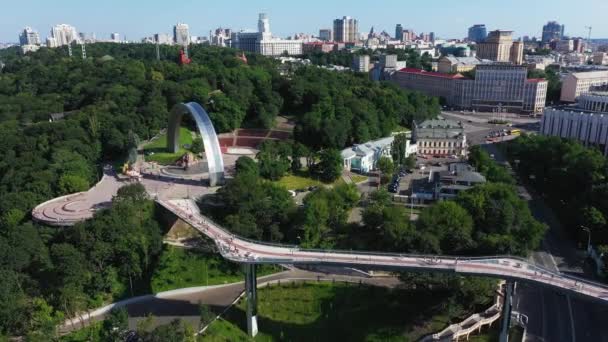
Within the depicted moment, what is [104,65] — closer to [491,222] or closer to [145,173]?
[145,173]

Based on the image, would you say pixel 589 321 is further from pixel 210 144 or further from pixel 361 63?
pixel 361 63

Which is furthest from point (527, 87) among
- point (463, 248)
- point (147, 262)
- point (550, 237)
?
point (147, 262)

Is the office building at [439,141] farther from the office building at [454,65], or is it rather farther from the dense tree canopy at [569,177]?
the office building at [454,65]

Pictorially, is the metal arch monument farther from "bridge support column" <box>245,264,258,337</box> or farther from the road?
the road

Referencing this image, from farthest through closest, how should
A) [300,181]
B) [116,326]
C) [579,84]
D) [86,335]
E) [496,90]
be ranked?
[496,90]
[579,84]
[300,181]
[86,335]
[116,326]

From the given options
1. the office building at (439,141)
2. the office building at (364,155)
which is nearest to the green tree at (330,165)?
the office building at (364,155)

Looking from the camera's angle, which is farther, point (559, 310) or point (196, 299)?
point (196, 299)

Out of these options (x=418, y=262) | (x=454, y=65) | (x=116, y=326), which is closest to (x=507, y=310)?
(x=418, y=262)

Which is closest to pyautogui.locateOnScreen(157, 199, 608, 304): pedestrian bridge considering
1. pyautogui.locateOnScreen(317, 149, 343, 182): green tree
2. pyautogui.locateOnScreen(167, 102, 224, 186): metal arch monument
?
pyautogui.locateOnScreen(167, 102, 224, 186): metal arch monument
